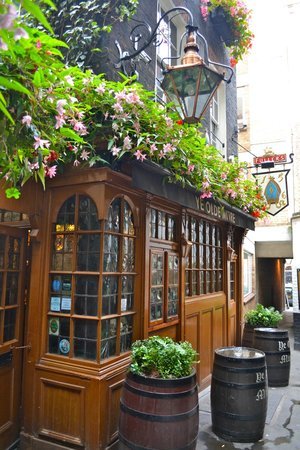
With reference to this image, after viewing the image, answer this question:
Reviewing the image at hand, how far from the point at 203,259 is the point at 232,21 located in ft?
16.2

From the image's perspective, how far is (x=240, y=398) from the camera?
4.29 m

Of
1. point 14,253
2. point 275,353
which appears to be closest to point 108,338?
point 14,253

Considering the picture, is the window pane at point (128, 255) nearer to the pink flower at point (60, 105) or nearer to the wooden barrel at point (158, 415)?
the wooden barrel at point (158, 415)

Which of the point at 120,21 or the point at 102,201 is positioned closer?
the point at 102,201

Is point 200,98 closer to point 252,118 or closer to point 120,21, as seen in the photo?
point 120,21

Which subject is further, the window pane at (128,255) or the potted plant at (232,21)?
the potted plant at (232,21)

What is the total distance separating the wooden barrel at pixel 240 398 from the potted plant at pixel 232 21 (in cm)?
640

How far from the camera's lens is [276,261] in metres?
18.5

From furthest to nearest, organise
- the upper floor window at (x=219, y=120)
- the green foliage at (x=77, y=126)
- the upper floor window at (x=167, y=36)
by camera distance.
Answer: the upper floor window at (x=219, y=120)
the upper floor window at (x=167, y=36)
the green foliage at (x=77, y=126)

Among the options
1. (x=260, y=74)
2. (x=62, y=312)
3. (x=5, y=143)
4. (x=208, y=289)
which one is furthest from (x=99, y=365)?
(x=260, y=74)

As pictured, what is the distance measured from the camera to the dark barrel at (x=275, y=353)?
251 inches

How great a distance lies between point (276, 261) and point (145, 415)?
54.3ft

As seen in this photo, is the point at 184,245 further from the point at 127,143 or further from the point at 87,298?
the point at 127,143

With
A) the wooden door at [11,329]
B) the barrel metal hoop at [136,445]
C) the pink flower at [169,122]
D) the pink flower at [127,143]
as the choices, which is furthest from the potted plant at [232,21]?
the barrel metal hoop at [136,445]
